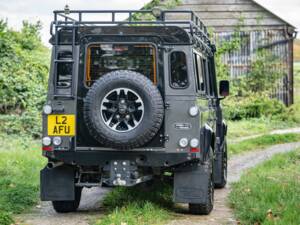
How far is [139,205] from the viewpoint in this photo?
942 cm

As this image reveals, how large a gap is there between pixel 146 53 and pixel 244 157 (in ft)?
32.1

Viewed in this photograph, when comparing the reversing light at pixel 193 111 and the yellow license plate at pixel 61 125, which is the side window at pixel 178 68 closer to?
the reversing light at pixel 193 111

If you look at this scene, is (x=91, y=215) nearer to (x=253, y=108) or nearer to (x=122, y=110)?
(x=122, y=110)

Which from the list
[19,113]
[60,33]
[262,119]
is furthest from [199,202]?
[262,119]

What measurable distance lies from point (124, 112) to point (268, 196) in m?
2.48

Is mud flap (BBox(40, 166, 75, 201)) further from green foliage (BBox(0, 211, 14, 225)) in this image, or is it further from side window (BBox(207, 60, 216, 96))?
side window (BBox(207, 60, 216, 96))

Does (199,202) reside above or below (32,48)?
below

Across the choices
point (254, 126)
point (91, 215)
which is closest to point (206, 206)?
point (91, 215)

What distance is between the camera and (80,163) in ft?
30.4

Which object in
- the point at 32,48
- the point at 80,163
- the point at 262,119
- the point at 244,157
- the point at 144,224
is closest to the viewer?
the point at 144,224

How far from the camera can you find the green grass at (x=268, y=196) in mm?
8477

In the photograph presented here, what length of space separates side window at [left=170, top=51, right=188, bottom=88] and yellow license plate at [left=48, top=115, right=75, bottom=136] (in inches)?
54.1


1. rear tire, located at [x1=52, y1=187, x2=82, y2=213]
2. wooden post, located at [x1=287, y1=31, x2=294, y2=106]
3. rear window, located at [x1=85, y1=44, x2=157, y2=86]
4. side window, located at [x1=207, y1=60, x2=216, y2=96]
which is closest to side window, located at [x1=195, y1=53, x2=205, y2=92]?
rear window, located at [x1=85, y1=44, x2=157, y2=86]

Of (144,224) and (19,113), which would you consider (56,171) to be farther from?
(19,113)
